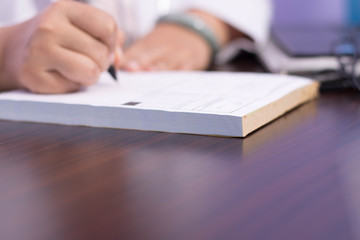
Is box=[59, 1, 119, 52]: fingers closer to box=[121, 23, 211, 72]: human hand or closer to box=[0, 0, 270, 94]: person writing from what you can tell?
box=[0, 0, 270, 94]: person writing

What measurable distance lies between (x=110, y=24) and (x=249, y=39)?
0.58m

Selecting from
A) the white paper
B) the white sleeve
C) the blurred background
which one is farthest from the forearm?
the blurred background

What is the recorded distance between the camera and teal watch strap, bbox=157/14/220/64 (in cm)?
84

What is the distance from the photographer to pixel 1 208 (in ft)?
0.71

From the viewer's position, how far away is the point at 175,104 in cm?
36

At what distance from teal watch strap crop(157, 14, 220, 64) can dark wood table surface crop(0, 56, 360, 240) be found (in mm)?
495

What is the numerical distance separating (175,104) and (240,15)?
2.02 feet

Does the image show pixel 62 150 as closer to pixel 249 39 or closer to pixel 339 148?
pixel 339 148

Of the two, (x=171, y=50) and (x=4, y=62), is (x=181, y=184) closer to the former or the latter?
(x=4, y=62)

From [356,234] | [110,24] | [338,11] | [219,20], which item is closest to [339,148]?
[356,234]

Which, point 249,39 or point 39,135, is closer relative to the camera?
point 39,135

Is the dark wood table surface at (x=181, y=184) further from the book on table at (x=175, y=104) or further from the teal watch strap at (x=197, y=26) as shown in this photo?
the teal watch strap at (x=197, y=26)

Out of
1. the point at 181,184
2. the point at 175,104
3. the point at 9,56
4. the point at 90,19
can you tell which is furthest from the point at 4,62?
the point at 181,184

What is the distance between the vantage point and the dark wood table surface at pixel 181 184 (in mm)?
190
